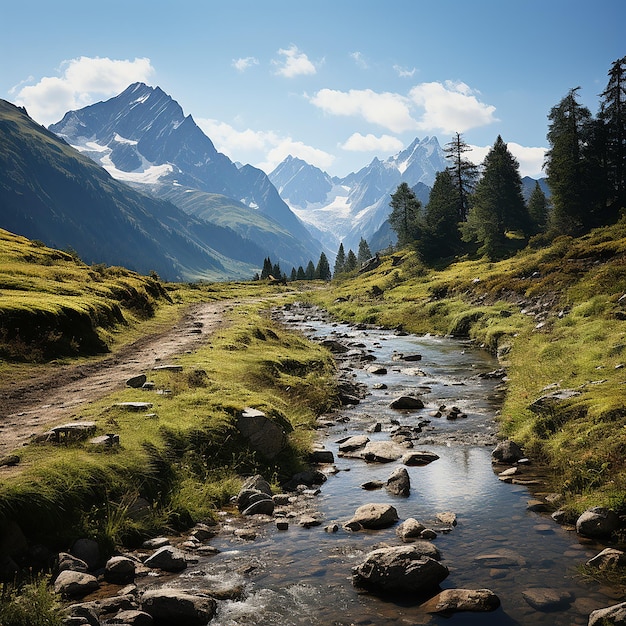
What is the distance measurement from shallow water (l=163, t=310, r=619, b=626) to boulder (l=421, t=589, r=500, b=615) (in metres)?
0.12

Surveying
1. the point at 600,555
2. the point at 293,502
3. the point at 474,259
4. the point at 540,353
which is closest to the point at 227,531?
the point at 293,502

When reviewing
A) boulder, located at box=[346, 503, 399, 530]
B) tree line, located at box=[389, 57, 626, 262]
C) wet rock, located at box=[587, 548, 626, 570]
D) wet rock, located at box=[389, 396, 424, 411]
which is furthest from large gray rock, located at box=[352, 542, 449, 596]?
tree line, located at box=[389, 57, 626, 262]

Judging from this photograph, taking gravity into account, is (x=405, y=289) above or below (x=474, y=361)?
above

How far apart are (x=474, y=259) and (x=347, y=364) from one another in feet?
199

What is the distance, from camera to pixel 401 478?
14008mm

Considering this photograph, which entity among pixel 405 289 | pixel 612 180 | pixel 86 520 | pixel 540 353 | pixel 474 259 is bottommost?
pixel 86 520

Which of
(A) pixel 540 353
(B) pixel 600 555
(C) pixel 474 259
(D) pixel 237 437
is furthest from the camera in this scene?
(C) pixel 474 259

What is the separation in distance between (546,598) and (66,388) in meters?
18.0

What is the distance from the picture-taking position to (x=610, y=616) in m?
7.45

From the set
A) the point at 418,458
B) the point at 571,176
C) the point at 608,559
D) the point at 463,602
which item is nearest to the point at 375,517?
the point at 463,602

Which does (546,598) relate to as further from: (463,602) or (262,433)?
(262,433)

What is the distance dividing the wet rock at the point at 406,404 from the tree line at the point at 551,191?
5835 cm

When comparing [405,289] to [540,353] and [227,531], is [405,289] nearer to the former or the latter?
[540,353]

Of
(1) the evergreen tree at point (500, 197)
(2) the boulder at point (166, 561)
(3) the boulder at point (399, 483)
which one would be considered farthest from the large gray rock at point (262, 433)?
(1) the evergreen tree at point (500, 197)
